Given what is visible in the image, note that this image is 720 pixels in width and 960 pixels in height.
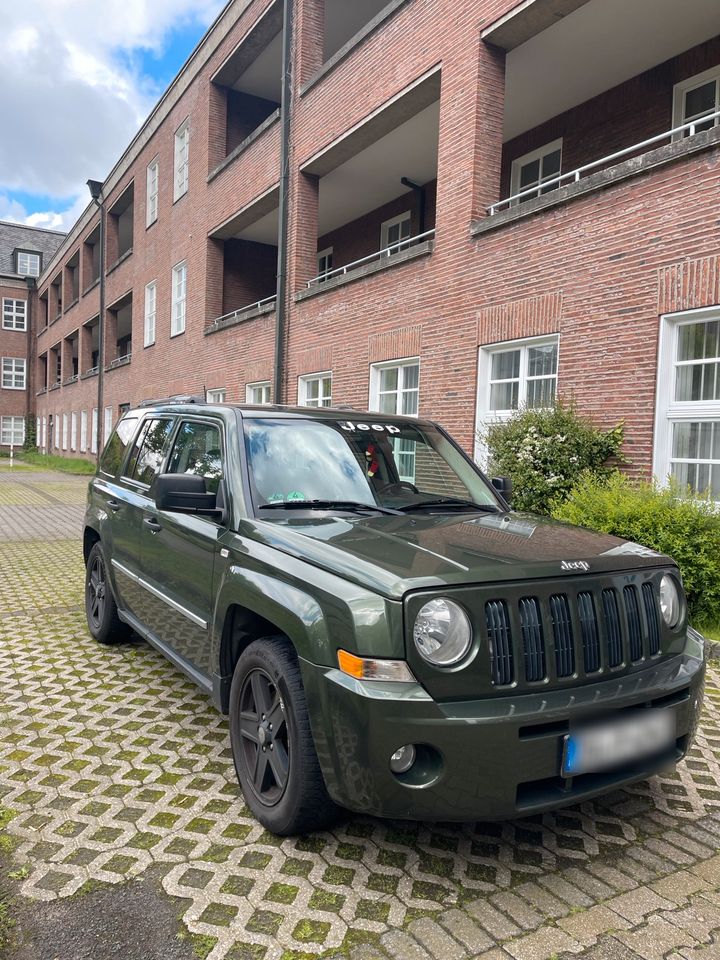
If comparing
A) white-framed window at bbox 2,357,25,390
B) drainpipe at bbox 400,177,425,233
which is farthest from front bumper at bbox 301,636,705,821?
white-framed window at bbox 2,357,25,390

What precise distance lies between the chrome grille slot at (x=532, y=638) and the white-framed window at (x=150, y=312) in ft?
78.0

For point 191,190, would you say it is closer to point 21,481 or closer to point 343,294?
point 343,294

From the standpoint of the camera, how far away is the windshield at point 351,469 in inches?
139

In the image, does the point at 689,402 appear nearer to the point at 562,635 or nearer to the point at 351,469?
the point at 351,469

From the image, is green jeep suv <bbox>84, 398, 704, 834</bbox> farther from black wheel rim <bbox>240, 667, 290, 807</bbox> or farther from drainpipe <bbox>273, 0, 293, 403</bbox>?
drainpipe <bbox>273, 0, 293, 403</bbox>

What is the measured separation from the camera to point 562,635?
8.50 feet

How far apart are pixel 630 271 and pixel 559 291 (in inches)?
41.1

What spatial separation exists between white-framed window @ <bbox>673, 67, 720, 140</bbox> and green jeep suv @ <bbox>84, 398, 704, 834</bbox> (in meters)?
9.07

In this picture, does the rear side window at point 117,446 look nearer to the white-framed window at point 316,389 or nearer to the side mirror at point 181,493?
the side mirror at point 181,493

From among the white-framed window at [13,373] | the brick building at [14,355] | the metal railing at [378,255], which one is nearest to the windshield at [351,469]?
the metal railing at [378,255]

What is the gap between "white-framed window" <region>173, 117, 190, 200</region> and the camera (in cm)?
2166

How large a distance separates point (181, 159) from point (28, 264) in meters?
37.5

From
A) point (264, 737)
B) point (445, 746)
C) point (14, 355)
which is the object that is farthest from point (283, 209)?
point (14, 355)

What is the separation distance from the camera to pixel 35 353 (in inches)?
2047
